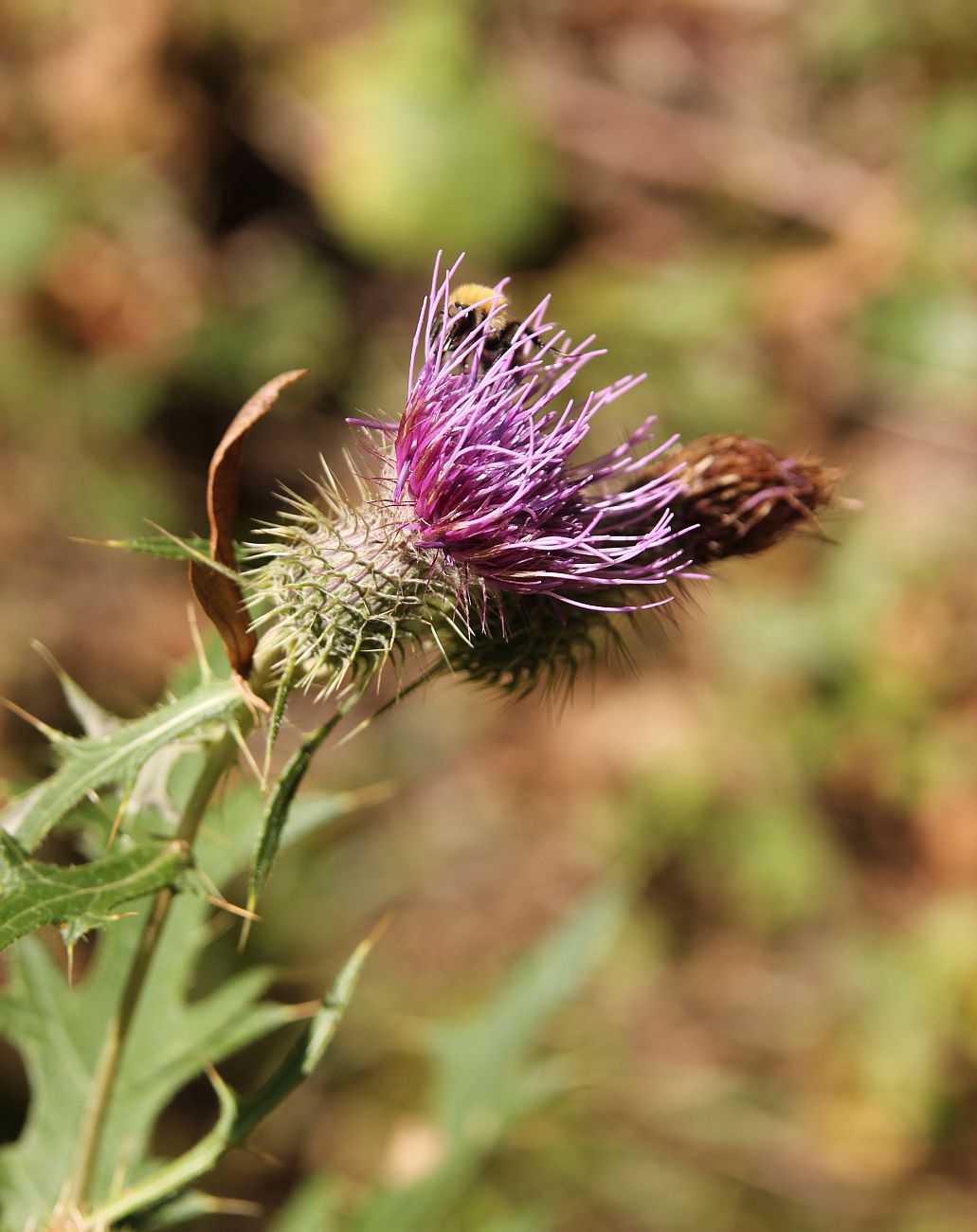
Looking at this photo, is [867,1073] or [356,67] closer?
[867,1073]

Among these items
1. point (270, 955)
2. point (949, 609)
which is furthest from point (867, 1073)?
point (270, 955)

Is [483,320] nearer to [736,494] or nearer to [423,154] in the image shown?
[736,494]

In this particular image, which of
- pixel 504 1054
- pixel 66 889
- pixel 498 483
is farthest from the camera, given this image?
pixel 504 1054

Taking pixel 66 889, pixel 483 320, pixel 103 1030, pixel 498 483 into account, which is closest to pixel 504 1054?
pixel 103 1030

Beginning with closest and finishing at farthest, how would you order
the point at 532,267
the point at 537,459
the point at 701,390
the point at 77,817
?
the point at 537,459 → the point at 77,817 → the point at 701,390 → the point at 532,267

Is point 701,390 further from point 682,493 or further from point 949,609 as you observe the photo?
point 682,493

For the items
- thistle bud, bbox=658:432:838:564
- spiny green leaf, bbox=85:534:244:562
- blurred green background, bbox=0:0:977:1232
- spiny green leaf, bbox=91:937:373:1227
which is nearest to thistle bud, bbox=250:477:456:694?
spiny green leaf, bbox=85:534:244:562

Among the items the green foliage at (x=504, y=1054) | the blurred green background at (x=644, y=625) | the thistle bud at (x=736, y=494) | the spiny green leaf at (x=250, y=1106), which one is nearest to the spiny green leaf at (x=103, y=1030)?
the spiny green leaf at (x=250, y=1106)
